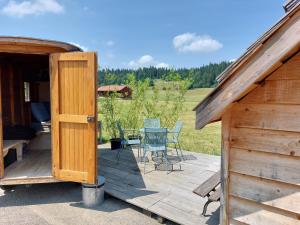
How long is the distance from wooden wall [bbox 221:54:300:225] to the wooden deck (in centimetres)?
109

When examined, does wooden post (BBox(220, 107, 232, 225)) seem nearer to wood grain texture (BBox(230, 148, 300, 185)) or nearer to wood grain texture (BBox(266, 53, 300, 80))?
wood grain texture (BBox(230, 148, 300, 185))

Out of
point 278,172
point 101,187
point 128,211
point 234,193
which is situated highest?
point 278,172

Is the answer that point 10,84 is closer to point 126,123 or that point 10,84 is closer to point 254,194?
point 126,123

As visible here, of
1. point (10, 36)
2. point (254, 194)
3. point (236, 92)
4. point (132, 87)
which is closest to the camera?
point (236, 92)

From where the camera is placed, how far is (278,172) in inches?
65.2

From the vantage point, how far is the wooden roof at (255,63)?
1.23 m

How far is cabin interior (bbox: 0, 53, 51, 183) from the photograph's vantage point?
4168mm

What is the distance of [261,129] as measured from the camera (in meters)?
1.73

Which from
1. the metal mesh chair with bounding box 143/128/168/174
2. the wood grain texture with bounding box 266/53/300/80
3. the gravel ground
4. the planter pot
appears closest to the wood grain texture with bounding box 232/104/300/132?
the wood grain texture with bounding box 266/53/300/80

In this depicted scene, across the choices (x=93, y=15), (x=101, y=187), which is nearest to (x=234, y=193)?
(x=101, y=187)

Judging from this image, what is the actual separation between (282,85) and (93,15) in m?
9.02

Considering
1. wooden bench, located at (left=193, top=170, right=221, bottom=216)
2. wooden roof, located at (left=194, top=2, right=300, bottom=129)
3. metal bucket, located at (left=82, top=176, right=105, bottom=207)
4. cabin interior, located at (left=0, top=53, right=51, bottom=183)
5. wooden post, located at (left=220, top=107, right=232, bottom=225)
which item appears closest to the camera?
wooden roof, located at (left=194, top=2, right=300, bottom=129)

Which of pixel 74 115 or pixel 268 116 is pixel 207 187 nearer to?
pixel 268 116

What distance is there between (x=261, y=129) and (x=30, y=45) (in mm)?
3184
